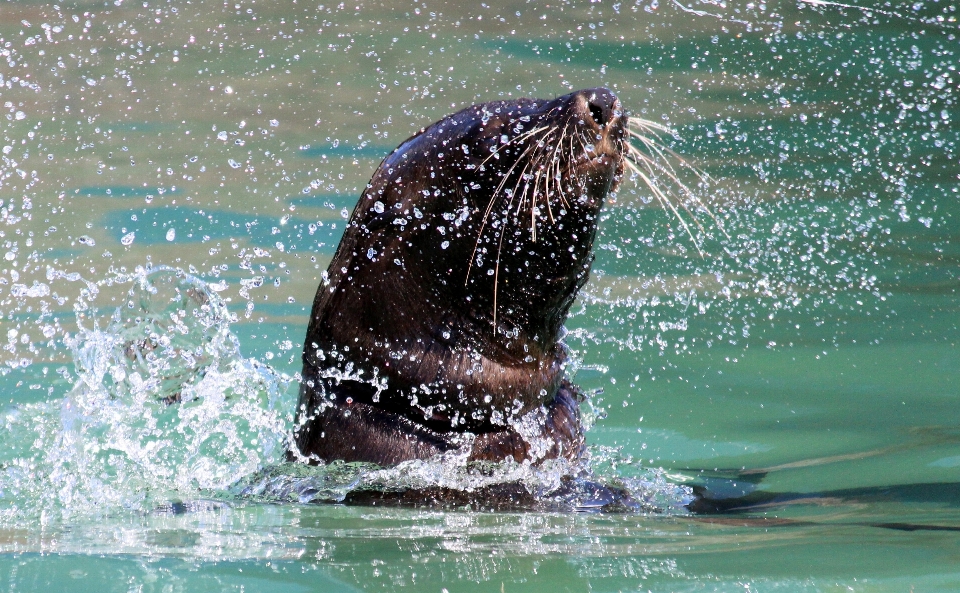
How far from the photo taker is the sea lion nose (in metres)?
3.81

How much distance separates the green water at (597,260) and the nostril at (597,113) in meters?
1.27

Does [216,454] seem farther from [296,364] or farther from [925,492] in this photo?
[925,492]

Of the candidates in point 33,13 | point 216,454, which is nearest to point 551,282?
point 216,454

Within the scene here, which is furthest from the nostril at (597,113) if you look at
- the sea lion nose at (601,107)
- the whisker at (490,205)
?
the whisker at (490,205)

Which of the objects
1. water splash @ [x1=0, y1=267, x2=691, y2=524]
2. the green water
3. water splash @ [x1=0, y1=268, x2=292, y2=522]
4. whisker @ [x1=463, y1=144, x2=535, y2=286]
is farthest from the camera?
water splash @ [x1=0, y1=268, x2=292, y2=522]

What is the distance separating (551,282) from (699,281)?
393 cm

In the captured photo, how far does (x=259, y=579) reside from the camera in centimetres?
284

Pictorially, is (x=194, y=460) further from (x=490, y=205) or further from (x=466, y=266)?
(x=490, y=205)

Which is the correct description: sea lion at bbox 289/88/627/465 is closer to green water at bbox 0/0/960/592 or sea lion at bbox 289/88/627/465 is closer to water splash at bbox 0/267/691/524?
water splash at bbox 0/267/691/524

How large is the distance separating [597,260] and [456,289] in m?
4.23

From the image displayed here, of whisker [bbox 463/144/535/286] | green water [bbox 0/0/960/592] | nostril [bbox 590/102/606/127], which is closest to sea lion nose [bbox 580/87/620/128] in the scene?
nostril [bbox 590/102/606/127]

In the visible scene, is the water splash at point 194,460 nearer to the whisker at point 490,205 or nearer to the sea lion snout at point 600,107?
the whisker at point 490,205

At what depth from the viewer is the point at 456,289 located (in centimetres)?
397

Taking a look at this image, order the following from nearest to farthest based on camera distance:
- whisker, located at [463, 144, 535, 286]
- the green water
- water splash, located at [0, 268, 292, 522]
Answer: the green water → whisker, located at [463, 144, 535, 286] → water splash, located at [0, 268, 292, 522]
